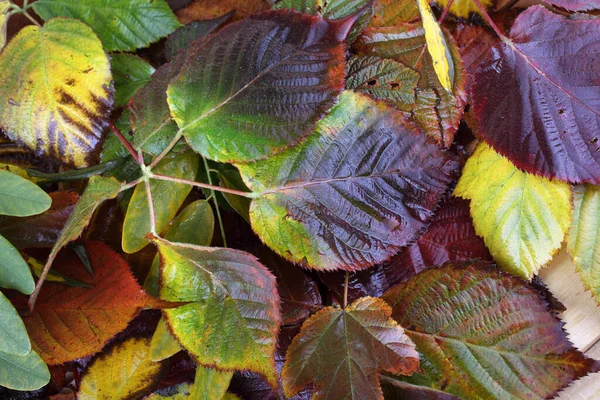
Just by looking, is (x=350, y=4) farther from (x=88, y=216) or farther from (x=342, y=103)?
(x=88, y=216)

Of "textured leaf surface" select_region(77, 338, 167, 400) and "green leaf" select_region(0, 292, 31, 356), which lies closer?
"green leaf" select_region(0, 292, 31, 356)

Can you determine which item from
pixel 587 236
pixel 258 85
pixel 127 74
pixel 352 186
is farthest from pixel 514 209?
pixel 127 74

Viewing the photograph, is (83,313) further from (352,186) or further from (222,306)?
(352,186)

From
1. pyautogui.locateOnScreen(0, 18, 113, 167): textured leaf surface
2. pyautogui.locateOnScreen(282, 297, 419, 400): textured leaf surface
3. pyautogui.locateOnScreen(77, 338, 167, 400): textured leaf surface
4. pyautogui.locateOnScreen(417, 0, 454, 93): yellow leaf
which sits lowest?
pyautogui.locateOnScreen(77, 338, 167, 400): textured leaf surface

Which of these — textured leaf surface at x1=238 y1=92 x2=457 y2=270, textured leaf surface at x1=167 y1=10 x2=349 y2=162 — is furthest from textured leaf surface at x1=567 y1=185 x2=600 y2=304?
textured leaf surface at x1=167 y1=10 x2=349 y2=162

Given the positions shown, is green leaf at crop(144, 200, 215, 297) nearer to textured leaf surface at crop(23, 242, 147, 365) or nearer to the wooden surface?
textured leaf surface at crop(23, 242, 147, 365)

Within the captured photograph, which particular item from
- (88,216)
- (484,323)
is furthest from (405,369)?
(88,216)

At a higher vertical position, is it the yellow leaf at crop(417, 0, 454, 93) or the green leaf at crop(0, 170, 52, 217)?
the yellow leaf at crop(417, 0, 454, 93)
